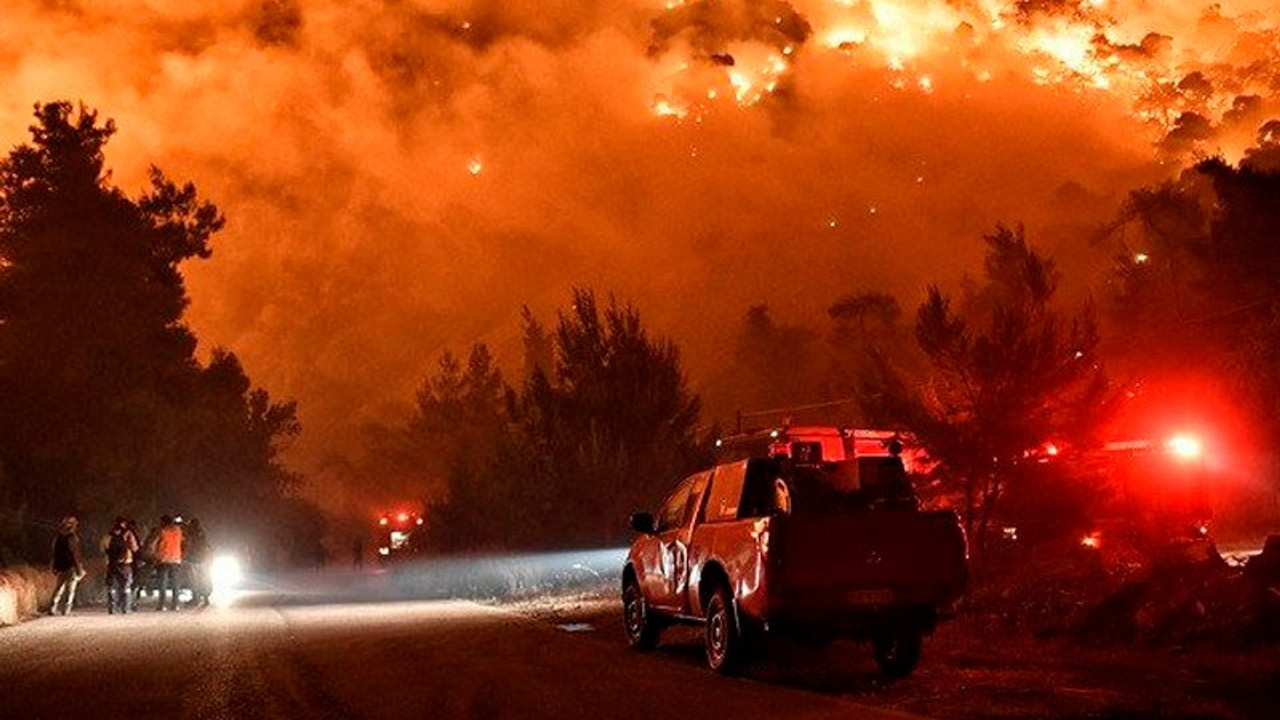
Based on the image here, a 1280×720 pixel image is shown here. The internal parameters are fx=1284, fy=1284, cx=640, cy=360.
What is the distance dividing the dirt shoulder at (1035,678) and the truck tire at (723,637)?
0.25 meters

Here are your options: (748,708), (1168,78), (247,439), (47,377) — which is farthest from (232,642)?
(1168,78)

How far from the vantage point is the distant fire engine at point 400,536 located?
1673 inches

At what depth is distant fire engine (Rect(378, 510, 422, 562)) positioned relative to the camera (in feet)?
139

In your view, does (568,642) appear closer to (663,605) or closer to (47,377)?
(663,605)

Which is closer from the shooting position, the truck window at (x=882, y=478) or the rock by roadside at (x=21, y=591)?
the truck window at (x=882, y=478)

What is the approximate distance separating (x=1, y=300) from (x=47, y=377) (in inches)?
123

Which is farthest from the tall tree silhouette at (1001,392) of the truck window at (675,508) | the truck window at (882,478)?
the truck window at (882,478)

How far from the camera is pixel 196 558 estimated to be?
26562mm

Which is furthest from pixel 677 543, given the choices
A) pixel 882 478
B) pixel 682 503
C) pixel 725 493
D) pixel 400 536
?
pixel 400 536

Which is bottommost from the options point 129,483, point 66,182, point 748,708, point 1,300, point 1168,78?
point 748,708

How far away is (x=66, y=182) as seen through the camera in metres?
41.6

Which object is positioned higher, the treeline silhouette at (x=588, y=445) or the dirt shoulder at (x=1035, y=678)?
the treeline silhouette at (x=588, y=445)

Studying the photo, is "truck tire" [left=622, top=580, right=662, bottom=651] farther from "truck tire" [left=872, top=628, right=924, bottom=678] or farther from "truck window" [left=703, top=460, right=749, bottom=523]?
"truck tire" [left=872, top=628, right=924, bottom=678]

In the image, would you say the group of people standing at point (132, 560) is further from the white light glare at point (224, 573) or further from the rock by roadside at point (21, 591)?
the white light glare at point (224, 573)
